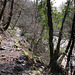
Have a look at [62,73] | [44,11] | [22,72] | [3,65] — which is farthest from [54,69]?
[44,11]

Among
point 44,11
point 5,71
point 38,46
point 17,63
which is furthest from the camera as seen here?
point 38,46

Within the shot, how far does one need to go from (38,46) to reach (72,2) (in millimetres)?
5609

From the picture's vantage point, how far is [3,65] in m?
4.12

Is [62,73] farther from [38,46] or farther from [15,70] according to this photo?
[38,46]

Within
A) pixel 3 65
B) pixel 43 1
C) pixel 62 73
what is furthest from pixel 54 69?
pixel 43 1

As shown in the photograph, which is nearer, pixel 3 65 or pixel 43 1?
pixel 3 65

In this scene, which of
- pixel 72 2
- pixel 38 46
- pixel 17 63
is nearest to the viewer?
pixel 17 63

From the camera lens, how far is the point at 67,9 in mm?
6133

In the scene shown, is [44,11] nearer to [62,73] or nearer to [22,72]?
[22,72]

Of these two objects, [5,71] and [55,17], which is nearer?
[5,71]

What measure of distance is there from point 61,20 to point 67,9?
0.87 m

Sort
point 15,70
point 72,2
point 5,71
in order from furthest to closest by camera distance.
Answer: point 72,2 → point 15,70 → point 5,71

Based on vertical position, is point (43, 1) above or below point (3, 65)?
above

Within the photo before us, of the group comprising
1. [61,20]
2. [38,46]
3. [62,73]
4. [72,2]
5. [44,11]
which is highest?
[72,2]
